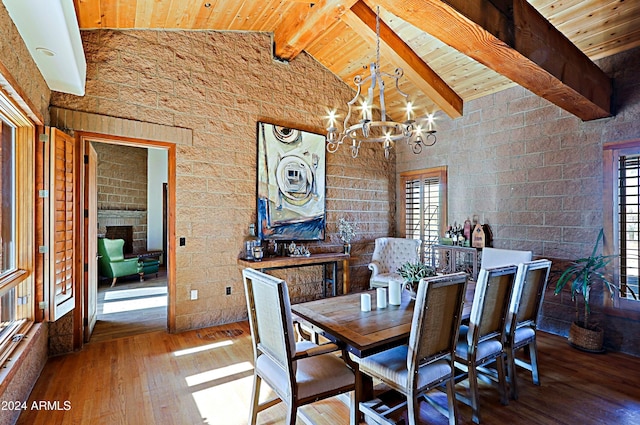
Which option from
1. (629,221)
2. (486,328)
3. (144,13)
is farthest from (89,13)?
(629,221)

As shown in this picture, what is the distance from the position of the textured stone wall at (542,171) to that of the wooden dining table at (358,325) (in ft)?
6.22

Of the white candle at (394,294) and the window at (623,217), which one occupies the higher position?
the window at (623,217)

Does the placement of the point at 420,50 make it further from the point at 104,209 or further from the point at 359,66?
the point at 104,209

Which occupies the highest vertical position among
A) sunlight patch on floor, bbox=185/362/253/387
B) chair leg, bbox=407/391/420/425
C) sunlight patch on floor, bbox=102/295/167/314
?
chair leg, bbox=407/391/420/425

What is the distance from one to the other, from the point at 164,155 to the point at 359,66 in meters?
5.72

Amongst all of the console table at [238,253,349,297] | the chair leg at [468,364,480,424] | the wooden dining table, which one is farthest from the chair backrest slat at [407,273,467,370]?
the console table at [238,253,349,297]

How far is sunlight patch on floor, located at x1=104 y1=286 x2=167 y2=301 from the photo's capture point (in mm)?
5402

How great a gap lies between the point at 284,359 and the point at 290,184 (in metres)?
3.13

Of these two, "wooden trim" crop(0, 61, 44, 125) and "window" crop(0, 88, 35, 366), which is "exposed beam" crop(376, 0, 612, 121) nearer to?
"wooden trim" crop(0, 61, 44, 125)

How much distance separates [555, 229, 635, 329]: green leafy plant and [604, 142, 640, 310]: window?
0.10m

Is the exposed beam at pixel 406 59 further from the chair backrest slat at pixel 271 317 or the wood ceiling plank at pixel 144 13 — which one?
the chair backrest slat at pixel 271 317

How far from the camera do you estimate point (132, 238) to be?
771 centimetres

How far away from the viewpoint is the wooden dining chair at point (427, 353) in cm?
179

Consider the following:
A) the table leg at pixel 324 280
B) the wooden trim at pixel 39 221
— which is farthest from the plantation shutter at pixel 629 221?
the wooden trim at pixel 39 221
